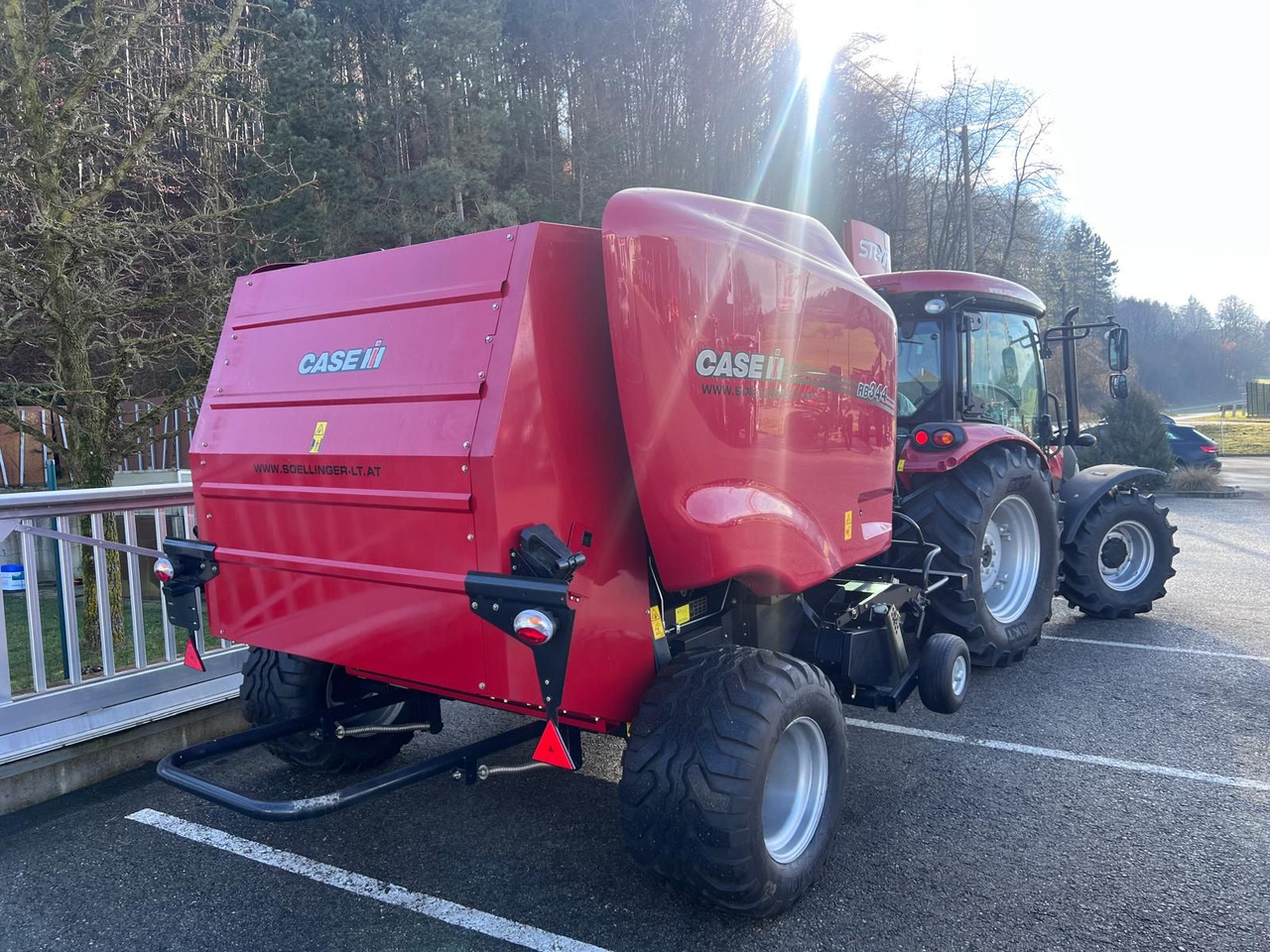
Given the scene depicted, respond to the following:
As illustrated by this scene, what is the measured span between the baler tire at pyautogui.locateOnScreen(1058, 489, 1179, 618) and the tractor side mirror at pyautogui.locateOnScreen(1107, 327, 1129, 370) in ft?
3.43

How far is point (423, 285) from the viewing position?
2.82m

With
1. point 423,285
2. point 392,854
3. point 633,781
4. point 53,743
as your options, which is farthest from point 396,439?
point 53,743

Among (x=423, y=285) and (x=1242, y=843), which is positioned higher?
(x=423, y=285)

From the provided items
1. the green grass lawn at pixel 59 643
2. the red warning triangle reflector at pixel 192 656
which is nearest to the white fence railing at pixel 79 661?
the red warning triangle reflector at pixel 192 656

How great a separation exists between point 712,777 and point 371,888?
4.53ft

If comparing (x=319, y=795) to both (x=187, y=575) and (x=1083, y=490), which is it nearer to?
(x=187, y=575)

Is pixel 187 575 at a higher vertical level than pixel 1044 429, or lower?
lower

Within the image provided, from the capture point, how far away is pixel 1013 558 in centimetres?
572

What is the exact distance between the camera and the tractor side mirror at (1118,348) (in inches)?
Result: 241

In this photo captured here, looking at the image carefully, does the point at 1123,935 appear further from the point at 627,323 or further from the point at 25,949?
the point at 25,949

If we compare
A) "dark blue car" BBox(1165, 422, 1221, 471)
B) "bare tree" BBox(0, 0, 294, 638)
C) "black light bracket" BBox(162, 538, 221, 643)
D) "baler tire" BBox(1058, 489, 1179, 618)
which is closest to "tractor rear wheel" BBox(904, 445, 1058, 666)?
"baler tire" BBox(1058, 489, 1179, 618)

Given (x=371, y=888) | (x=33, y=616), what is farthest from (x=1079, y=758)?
(x=33, y=616)

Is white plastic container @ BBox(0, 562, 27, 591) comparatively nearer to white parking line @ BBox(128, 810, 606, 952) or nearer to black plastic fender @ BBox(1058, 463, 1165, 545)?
white parking line @ BBox(128, 810, 606, 952)

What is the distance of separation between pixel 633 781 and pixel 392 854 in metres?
1.24
